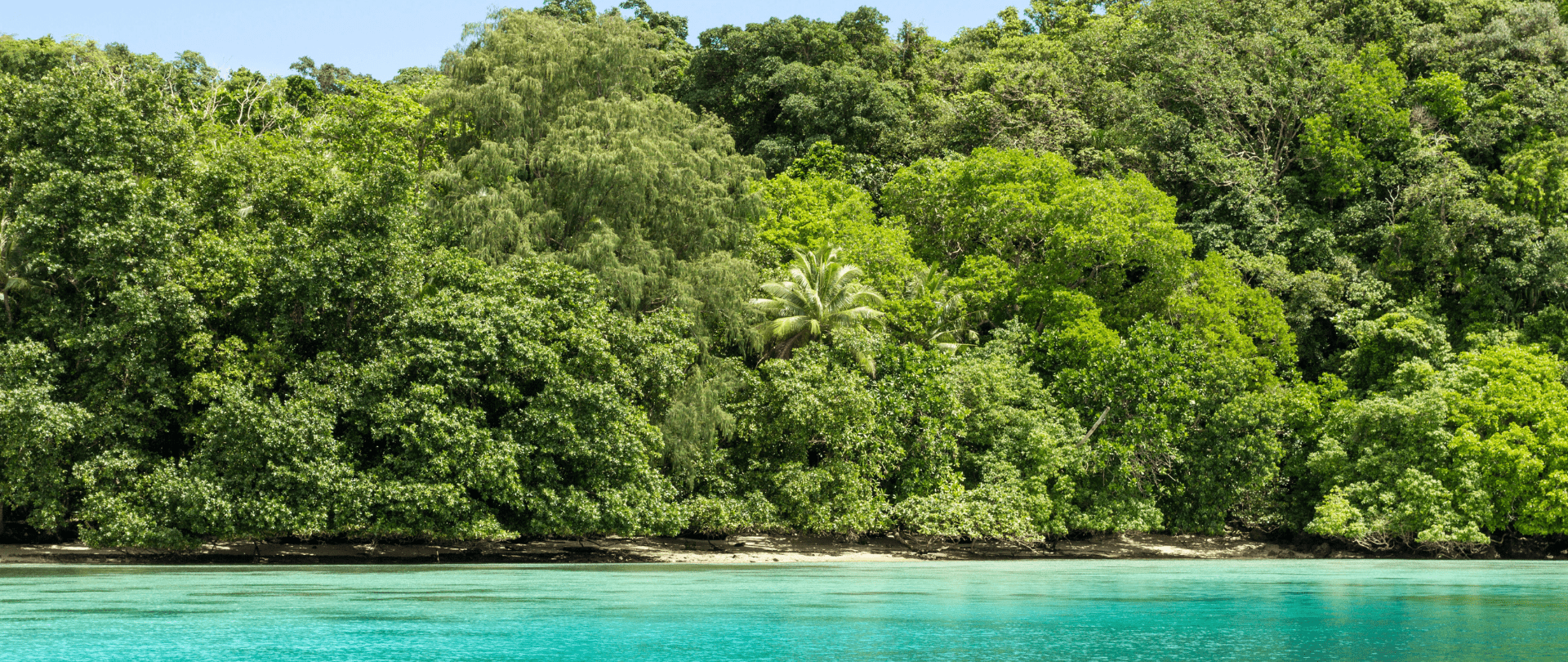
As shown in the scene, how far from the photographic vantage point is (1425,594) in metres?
21.2

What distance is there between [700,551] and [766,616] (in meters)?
19.8

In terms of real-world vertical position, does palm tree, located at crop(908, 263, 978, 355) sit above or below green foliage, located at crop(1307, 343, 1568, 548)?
above

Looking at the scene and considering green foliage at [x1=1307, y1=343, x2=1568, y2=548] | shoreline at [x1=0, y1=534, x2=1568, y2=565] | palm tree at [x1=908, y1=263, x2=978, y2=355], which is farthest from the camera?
palm tree at [x1=908, y1=263, x2=978, y2=355]

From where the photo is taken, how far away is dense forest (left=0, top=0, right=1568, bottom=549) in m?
29.6

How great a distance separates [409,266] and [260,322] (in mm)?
4066

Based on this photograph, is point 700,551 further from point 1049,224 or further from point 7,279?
point 7,279

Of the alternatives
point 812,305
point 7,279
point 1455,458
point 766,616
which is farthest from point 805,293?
point 766,616

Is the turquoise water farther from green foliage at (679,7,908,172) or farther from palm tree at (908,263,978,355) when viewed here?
green foliage at (679,7,908,172)

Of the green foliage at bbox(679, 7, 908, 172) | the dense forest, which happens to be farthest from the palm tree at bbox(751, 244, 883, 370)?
the green foliage at bbox(679, 7, 908, 172)

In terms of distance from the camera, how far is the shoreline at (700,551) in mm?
30688

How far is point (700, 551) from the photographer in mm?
Answer: 35906

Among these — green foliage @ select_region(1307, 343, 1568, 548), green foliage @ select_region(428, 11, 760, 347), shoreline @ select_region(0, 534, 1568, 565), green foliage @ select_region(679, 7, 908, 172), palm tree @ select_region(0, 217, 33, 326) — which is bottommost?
shoreline @ select_region(0, 534, 1568, 565)

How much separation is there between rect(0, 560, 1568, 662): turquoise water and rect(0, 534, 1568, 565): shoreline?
3231mm

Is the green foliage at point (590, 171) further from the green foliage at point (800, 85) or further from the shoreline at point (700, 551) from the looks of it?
the green foliage at point (800, 85)
